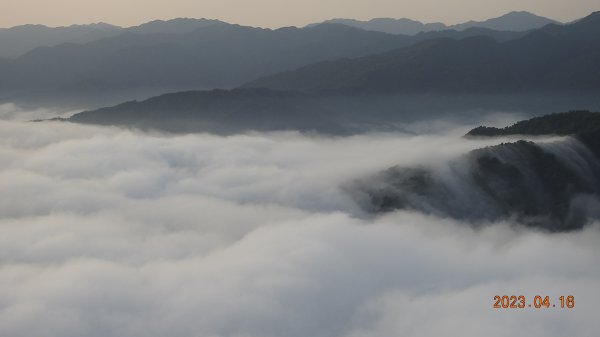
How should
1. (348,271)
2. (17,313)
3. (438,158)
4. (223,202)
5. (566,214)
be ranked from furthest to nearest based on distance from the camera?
(223,202) → (438,158) → (566,214) → (348,271) → (17,313)

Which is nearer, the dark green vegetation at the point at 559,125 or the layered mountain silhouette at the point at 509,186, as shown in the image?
the layered mountain silhouette at the point at 509,186

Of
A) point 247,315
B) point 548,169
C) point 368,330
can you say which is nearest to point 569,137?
point 548,169

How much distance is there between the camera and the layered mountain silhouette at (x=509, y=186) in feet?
451

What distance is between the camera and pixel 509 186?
461ft

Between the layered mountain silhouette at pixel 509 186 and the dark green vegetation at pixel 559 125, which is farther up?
the dark green vegetation at pixel 559 125

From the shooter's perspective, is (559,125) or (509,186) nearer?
(509,186)

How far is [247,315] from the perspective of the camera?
4063 inches

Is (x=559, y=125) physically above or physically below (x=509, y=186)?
above

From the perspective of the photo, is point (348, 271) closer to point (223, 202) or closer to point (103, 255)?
point (103, 255)

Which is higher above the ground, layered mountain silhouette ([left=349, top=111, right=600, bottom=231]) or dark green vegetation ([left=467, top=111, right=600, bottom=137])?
dark green vegetation ([left=467, top=111, right=600, bottom=137])

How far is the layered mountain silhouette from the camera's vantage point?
451 ft

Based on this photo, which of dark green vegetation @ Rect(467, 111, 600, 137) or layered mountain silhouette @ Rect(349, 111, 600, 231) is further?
dark green vegetation @ Rect(467, 111, 600, 137)

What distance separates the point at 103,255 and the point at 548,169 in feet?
351

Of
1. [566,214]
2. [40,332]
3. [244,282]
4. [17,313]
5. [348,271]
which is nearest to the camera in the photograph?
[40,332]
